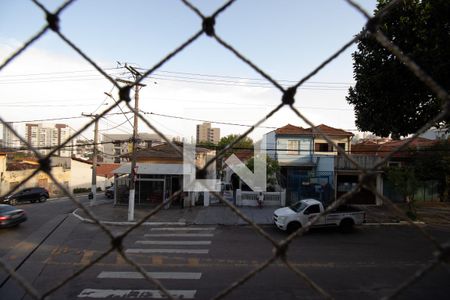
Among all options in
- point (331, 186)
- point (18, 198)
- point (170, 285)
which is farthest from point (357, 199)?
point (18, 198)

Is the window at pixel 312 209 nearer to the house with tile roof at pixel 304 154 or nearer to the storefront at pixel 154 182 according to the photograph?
the house with tile roof at pixel 304 154

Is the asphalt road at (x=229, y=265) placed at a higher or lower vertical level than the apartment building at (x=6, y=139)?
lower

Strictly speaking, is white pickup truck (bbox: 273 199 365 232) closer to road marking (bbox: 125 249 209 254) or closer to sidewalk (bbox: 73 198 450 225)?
sidewalk (bbox: 73 198 450 225)

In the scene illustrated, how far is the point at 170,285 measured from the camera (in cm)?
984

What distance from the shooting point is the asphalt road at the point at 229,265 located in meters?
9.37

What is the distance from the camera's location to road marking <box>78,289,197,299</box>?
9.11 meters

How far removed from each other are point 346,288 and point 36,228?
46.5 ft

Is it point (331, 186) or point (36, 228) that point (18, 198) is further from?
point (331, 186)

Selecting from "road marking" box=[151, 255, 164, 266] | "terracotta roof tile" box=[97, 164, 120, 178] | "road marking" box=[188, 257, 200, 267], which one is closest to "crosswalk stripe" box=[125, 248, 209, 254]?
"road marking" box=[151, 255, 164, 266]

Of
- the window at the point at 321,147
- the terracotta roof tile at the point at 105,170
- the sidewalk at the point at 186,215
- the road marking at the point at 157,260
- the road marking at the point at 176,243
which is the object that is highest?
the window at the point at 321,147

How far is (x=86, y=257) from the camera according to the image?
1259cm

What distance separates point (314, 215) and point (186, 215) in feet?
24.6

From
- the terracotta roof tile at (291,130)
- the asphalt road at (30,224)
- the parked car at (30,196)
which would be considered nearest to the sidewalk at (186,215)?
the asphalt road at (30,224)

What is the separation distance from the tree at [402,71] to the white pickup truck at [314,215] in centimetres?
443
